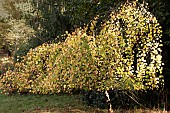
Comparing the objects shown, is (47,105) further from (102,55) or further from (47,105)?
(102,55)

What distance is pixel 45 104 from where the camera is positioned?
9.70 m

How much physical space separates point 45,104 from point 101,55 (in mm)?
5620

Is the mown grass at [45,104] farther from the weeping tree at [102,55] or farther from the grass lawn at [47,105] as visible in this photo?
A: the weeping tree at [102,55]

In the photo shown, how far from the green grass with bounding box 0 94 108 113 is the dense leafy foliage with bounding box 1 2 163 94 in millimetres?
3270

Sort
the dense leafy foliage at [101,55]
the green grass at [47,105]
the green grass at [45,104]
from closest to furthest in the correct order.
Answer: the dense leafy foliage at [101,55] < the green grass at [47,105] < the green grass at [45,104]

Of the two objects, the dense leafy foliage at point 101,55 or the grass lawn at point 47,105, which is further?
the grass lawn at point 47,105

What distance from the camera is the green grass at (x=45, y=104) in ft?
27.2

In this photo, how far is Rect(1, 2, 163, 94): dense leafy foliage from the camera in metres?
4.22

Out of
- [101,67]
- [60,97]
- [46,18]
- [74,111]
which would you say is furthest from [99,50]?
[46,18]

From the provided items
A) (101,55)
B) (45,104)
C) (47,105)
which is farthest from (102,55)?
(45,104)

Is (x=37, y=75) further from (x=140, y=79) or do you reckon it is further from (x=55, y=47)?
(x=140, y=79)

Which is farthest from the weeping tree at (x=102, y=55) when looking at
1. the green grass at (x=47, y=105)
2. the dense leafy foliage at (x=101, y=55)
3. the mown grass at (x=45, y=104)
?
the mown grass at (x=45, y=104)

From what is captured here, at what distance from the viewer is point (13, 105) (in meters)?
10.0

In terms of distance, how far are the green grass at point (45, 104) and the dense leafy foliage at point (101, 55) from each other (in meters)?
3.27
